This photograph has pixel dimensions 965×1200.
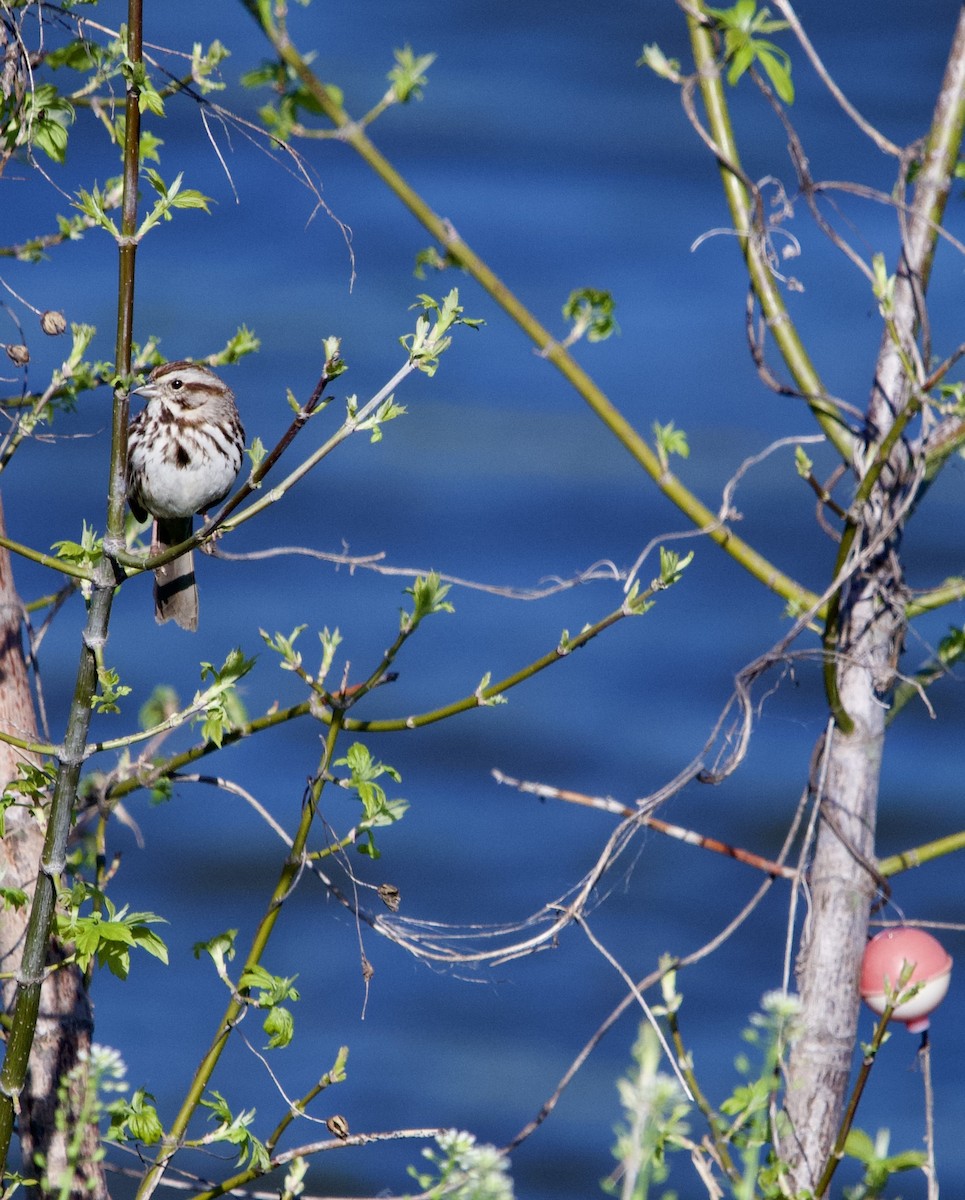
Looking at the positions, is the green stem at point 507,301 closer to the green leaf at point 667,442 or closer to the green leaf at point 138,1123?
the green leaf at point 667,442

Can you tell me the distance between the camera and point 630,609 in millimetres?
2301

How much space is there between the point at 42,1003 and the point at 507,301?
144 centimetres

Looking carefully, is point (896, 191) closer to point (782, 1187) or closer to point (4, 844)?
point (782, 1187)

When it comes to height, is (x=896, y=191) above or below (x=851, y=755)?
above

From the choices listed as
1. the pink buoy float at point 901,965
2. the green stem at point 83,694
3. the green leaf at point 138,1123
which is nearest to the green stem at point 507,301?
the green stem at point 83,694

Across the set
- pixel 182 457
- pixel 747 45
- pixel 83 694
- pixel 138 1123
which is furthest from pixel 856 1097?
pixel 182 457

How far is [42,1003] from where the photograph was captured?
2.65 m

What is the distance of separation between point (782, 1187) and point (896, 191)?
5.29ft

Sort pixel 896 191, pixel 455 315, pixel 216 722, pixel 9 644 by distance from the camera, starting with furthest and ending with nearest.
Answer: pixel 9 644, pixel 896 191, pixel 216 722, pixel 455 315

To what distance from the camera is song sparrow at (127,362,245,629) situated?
12.3ft

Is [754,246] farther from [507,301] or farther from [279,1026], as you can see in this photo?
[279,1026]

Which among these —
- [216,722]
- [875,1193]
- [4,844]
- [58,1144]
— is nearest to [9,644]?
[4,844]

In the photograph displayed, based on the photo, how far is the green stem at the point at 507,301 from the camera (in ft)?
7.61

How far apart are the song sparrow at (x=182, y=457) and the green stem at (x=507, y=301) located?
4.61 feet
